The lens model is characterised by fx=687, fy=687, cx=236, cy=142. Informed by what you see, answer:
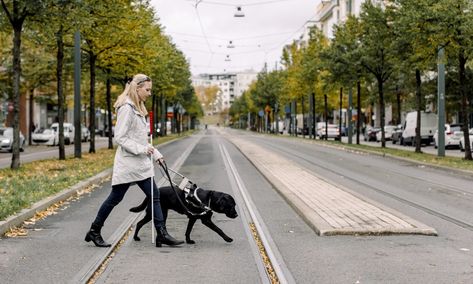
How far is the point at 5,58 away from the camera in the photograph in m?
40.2

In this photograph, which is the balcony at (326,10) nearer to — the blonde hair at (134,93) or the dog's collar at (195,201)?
the blonde hair at (134,93)

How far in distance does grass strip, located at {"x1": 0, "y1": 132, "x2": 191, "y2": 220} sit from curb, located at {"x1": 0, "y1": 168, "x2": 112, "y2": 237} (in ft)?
0.37

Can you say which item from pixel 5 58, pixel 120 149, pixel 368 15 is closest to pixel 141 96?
pixel 120 149

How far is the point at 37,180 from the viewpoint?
15102 mm

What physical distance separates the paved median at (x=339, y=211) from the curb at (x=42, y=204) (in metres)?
4.06

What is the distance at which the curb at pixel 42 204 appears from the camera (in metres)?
9.09

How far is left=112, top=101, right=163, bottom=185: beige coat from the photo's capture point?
7539mm

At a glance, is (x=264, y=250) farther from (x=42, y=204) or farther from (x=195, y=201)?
(x=42, y=204)

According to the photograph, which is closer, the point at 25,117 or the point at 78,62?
the point at 78,62

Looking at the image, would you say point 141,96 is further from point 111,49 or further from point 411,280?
point 111,49

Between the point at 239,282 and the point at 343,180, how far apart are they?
39.6 feet

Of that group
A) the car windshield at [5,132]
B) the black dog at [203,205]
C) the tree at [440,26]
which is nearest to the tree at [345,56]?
the tree at [440,26]

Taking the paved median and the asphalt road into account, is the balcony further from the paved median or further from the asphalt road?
the asphalt road

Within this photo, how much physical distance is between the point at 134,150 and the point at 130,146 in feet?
0.21
